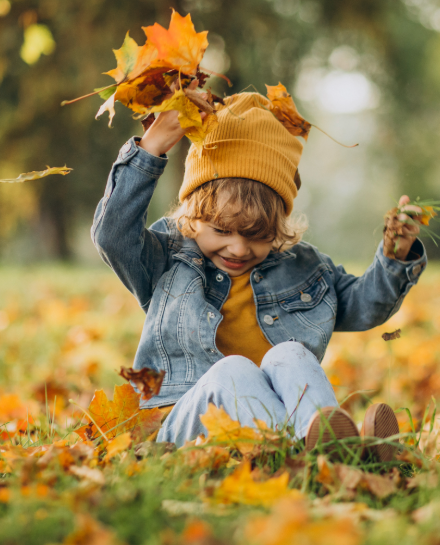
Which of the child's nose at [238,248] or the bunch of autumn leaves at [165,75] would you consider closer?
the bunch of autumn leaves at [165,75]

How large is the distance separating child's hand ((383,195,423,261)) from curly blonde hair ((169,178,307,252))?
36cm

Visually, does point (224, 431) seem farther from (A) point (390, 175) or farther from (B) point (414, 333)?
(A) point (390, 175)

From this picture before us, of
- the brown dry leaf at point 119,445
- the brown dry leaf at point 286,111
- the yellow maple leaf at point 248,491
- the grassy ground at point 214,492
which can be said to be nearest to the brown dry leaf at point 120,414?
the grassy ground at point 214,492

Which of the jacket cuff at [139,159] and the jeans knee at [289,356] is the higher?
the jacket cuff at [139,159]

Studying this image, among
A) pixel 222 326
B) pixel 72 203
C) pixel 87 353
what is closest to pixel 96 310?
pixel 87 353

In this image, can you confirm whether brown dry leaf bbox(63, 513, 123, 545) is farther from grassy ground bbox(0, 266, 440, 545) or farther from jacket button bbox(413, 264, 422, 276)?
jacket button bbox(413, 264, 422, 276)

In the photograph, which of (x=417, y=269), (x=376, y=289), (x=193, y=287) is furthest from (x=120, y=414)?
(x=417, y=269)

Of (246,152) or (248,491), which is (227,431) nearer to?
(248,491)

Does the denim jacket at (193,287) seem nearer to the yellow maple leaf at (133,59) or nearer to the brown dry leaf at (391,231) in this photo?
the brown dry leaf at (391,231)

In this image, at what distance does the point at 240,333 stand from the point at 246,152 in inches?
25.2

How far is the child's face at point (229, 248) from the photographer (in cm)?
178

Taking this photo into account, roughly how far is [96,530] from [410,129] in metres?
18.9

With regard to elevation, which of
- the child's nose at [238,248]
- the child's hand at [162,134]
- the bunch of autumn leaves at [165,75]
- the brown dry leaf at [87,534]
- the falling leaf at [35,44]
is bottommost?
the brown dry leaf at [87,534]

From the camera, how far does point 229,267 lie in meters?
1.88
